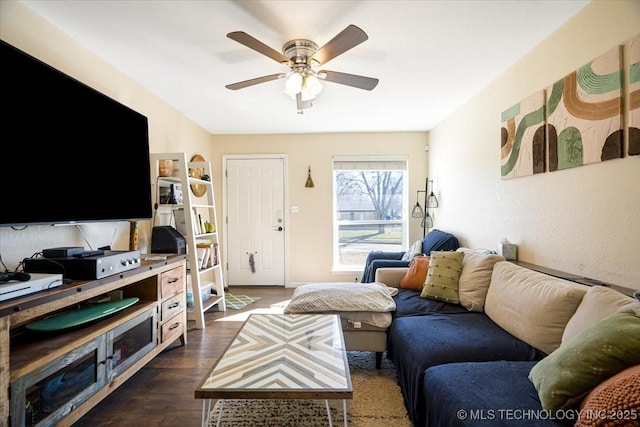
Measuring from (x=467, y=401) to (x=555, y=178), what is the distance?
1.63 metres

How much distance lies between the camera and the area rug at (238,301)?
361 cm

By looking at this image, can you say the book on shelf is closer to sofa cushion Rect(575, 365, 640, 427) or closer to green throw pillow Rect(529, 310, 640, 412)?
green throw pillow Rect(529, 310, 640, 412)

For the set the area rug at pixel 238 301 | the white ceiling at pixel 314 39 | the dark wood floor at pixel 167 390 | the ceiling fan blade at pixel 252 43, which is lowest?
the area rug at pixel 238 301

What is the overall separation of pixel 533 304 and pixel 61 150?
272cm

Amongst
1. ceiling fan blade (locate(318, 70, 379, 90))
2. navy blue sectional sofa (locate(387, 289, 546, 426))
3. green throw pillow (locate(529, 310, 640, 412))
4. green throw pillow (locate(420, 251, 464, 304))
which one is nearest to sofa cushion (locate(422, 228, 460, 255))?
green throw pillow (locate(420, 251, 464, 304))

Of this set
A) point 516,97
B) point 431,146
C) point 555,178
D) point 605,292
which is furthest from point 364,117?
point 605,292

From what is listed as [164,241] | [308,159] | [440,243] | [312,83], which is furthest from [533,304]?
[308,159]

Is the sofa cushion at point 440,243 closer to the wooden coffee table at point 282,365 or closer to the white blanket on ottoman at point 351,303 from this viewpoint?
the white blanket on ottoman at point 351,303

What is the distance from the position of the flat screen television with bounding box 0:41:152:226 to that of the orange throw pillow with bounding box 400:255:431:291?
2271mm

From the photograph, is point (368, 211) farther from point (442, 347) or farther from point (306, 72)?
point (442, 347)

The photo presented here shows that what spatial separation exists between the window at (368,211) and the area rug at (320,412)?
269 centimetres

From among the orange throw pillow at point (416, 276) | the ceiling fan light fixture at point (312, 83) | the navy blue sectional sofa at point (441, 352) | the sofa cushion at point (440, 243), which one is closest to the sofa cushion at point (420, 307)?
the navy blue sectional sofa at point (441, 352)

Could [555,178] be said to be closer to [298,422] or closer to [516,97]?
[516,97]

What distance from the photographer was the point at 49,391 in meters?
1.31
